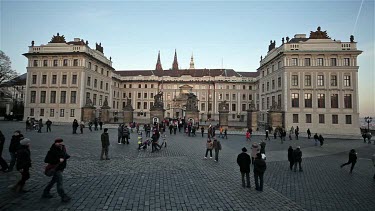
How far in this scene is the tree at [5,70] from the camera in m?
40.6

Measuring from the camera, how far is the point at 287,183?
7.71 m

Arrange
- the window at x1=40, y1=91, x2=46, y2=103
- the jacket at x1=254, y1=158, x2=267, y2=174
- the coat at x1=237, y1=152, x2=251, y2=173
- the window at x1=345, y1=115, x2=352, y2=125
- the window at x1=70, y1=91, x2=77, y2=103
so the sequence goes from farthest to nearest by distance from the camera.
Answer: the window at x1=40, y1=91, x2=46, y2=103, the window at x1=70, y1=91, x2=77, y2=103, the window at x1=345, y1=115, x2=352, y2=125, the coat at x1=237, y1=152, x2=251, y2=173, the jacket at x1=254, y1=158, x2=267, y2=174

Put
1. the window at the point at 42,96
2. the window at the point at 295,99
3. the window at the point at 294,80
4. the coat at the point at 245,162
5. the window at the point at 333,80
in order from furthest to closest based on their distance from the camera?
1. the window at the point at 42,96
2. the window at the point at 294,80
3. the window at the point at 295,99
4. the window at the point at 333,80
5. the coat at the point at 245,162

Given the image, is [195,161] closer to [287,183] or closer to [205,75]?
[287,183]

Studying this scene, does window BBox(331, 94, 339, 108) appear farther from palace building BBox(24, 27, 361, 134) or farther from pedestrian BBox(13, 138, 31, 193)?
pedestrian BBox(13, 138, 31, 193)

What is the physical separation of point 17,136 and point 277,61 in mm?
42453

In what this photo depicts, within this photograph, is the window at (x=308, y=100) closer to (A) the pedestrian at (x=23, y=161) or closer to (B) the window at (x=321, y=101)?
(B) the window at (x=321, y=101)

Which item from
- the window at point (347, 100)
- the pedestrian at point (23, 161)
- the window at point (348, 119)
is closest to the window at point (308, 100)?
the window at point (347, 100)

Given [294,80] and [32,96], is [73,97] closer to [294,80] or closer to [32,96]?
[32,96]

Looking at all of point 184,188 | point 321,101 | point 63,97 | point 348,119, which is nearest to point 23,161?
point 184,188

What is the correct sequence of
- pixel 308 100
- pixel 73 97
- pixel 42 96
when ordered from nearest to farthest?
pixel 308 100
pixel 73 97
pixel 42 96

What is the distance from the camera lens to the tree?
4059cm

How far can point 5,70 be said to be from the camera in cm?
4103

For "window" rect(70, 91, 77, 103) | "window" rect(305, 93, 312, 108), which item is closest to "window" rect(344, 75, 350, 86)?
"window" rect(305, 93, 312, 108)
